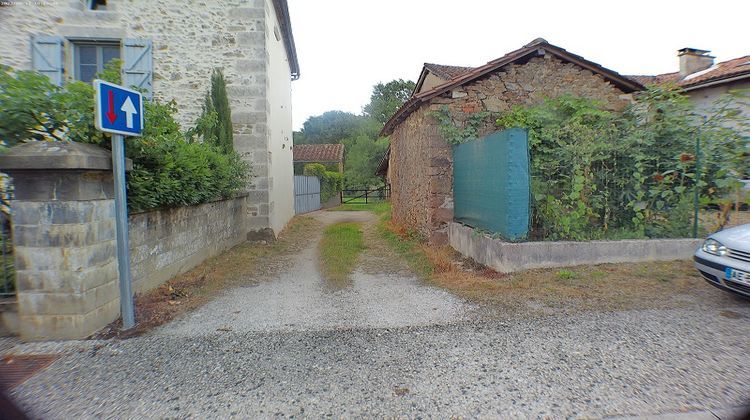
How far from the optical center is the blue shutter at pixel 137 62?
28.9 feet

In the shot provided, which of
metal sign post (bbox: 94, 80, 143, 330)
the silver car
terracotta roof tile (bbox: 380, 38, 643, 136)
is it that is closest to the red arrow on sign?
metal sign post (bbox: 94, 80, 143, 330)

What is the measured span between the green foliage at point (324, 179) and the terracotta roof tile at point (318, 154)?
5.54 m

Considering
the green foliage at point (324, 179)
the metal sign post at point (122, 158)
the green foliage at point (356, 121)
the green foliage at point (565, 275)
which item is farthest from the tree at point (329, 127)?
the metal sign post at point (122, 158)

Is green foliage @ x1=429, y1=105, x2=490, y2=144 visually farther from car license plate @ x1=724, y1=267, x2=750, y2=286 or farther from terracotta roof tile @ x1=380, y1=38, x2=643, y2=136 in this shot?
car license plate @ x1=724, y1=267, x2=750, y2=286

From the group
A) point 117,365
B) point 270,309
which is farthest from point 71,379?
point 270,309

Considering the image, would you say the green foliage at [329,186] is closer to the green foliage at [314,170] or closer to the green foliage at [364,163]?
the green foliage at [314,170]

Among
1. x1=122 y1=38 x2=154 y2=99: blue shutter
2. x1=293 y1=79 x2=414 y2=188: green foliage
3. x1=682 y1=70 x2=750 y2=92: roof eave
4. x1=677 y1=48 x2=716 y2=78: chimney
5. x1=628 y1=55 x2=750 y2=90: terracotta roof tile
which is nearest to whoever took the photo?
x1=122 y1=38 x2=154 y2=99: blue shutter

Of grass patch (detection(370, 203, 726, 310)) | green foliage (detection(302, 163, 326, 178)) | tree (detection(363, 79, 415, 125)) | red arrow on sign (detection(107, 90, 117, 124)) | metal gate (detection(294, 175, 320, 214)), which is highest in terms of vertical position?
tree (detection(363, 79, 415, 125))

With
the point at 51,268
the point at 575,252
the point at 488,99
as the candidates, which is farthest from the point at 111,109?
the point at 488,99

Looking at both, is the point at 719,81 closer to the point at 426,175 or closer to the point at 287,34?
the point at 426,175

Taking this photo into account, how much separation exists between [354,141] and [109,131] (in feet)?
140

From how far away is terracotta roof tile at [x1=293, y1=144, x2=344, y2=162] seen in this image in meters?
32.2

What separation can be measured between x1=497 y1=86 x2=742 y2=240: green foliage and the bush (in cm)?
525

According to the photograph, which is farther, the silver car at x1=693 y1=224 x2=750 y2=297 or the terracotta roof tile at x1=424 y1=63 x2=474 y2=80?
the terracotta roof tile at x1=424 y1=63 x2=474 y2=80
